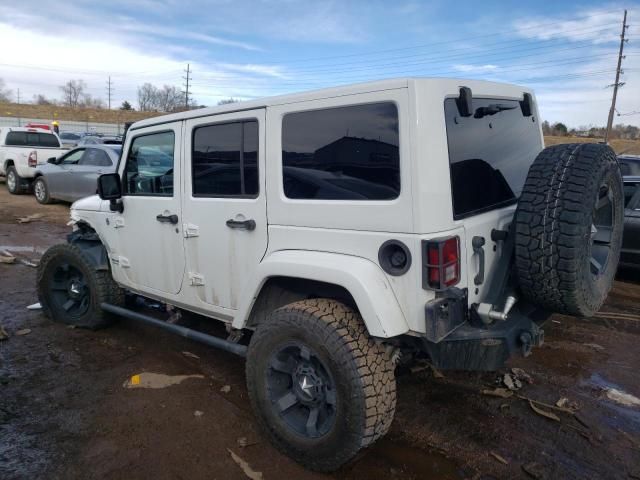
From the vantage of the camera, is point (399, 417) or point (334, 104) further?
point (399, 417)

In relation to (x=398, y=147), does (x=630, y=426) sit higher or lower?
lower

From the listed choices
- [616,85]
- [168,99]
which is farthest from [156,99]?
[616,85]

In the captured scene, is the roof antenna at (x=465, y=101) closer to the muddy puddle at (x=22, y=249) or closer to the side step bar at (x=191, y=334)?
the side step bar at (x=191, y=334)

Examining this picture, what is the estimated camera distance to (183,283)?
147 inches

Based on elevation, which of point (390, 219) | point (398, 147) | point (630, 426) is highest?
point (398, 147)

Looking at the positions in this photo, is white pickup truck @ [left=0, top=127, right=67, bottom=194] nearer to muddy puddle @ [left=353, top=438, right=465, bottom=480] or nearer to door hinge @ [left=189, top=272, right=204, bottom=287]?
door hinge @ [left=189, top=272, right=204, bottom=287]

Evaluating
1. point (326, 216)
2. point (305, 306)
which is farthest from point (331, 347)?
point (326, 216)

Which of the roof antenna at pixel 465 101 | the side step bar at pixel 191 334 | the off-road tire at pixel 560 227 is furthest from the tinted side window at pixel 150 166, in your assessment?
the off-road tire at pixel 560 227

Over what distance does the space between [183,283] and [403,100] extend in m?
2.20

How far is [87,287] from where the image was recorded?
476 cm

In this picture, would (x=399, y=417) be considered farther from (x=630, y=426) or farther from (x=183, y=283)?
(x=183, y=283)

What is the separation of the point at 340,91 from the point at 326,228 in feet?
2.48

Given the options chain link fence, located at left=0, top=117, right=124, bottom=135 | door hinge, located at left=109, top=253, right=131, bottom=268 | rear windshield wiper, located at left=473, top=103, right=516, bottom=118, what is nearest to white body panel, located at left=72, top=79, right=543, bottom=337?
rear windshield wiper, located at left=473, top=103, right=516, bottom=118

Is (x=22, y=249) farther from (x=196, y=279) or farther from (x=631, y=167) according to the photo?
(x=631, y=167)
